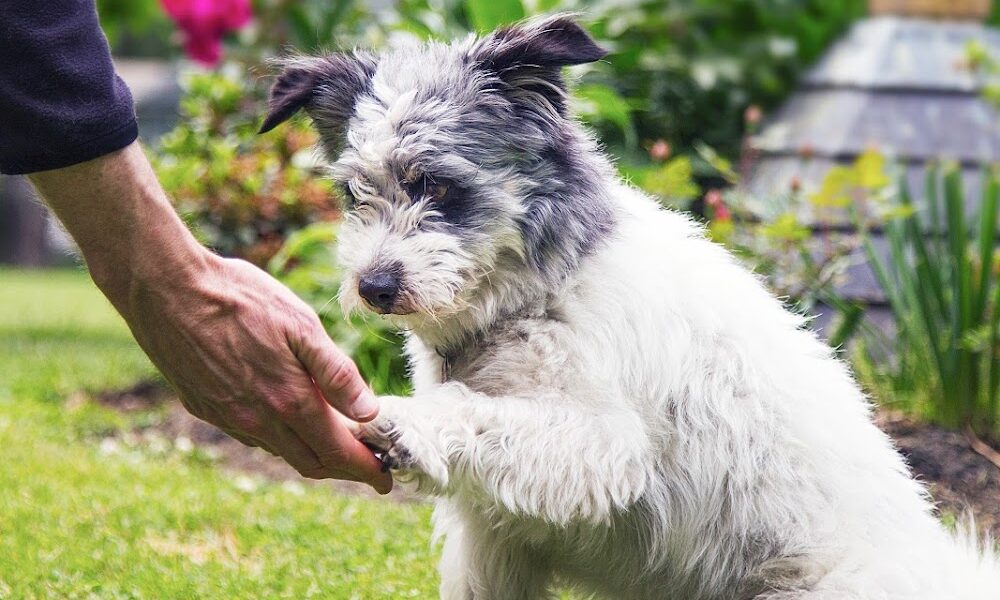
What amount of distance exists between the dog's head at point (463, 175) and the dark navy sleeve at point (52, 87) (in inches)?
26.3

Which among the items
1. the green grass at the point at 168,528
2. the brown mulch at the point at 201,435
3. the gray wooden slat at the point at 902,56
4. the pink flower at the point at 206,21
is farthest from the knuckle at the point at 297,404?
the pink flower at the point at 206,21

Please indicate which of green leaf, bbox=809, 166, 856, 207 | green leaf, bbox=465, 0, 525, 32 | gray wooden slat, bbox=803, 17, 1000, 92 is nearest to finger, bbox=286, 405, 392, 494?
green leaf, bbox=809, 166, 856, 207

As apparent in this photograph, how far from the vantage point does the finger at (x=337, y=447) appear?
242 centimetres

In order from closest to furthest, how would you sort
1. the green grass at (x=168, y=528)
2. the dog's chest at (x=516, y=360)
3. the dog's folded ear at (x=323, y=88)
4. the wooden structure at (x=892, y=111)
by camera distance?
the dog's chest at (x=516, y=360) < the dog's folded ear at (x=323, y=88) < the green grass at (x=168, y=528) < the wooden structure at (x=892, y=111)

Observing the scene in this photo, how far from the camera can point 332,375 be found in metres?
2.46

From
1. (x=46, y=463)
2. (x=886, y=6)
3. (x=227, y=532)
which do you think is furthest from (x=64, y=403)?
(x=886, y=6)

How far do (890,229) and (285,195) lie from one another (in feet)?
11.3

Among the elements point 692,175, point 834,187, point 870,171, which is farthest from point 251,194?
point 870,171

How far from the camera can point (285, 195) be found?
6.57 meters

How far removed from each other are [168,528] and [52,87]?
93.4 inches

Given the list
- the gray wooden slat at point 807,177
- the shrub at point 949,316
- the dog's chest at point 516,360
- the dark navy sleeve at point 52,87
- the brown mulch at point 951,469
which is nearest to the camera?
the dark navy sleeve at point 52,87

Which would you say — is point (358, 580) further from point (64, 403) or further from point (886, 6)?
point (886, 6)

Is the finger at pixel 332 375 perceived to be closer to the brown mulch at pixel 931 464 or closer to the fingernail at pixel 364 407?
the fingernail at pixel 364 407

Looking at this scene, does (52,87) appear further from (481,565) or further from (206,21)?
(206,21)
